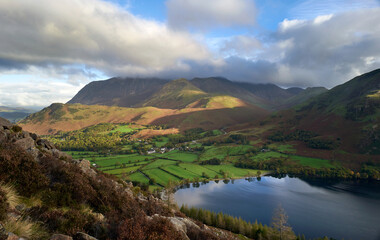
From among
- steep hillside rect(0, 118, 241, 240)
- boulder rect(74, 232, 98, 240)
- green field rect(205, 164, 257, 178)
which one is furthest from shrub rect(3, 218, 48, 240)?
green field rect(205, 164, 257, 178)

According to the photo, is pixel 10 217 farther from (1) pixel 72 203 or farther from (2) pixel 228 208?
(2) pixel 228 208

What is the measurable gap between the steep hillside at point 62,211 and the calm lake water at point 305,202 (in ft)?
282

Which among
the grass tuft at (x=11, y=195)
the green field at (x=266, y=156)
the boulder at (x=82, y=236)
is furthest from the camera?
the green field at (x=266, y=156)

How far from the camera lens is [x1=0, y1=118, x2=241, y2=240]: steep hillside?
360 inches

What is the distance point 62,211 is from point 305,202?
124m

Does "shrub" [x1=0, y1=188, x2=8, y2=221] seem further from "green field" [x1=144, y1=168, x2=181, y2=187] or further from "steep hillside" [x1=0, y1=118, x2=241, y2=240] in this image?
"green field" [x1=144, y1=168, x2=181, y2=187]

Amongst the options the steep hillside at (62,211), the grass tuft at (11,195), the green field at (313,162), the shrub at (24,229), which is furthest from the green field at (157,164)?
the shrub at (24,229)

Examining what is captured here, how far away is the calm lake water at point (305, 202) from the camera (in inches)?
3164

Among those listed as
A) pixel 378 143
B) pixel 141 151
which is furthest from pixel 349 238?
pixel 141 151

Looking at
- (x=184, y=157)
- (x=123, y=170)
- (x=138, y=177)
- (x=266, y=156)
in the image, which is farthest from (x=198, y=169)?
(x=266, y=156)

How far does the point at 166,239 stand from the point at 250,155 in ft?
628

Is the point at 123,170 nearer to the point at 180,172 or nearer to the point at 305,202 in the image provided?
the point at 180,172

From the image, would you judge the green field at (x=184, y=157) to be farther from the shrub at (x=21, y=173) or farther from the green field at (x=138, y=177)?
the shrub at (x=21, y=173)

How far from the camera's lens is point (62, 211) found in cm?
1184
